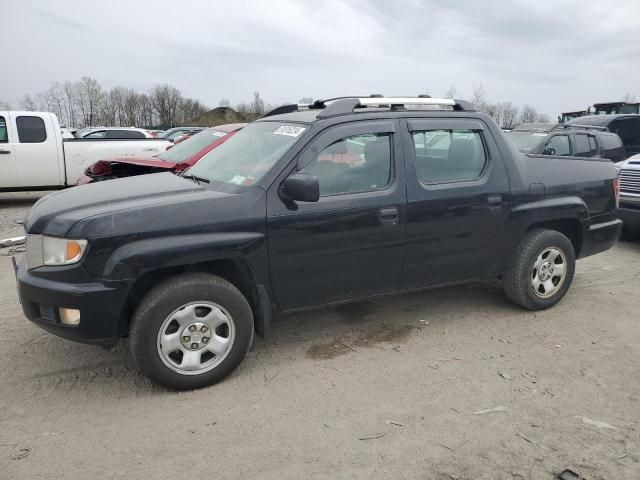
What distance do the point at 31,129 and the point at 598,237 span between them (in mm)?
10387

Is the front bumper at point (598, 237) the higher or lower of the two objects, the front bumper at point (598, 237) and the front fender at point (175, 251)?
the lower

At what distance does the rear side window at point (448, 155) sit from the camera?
405cm

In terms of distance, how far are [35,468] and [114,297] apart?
38.5 inches

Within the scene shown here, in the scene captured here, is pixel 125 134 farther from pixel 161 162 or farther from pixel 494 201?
pixel 494 201

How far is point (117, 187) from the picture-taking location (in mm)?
3826

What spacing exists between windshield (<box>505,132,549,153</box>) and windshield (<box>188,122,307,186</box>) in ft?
21.7

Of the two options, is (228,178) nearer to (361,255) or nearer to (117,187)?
(117,187)

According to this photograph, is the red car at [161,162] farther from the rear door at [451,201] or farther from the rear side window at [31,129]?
the rear side window at [31,129]

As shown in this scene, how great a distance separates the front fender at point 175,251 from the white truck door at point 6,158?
8630 mm

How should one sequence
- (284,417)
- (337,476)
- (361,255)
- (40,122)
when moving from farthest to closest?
(40,122)
(361,255)
(284,417)
(337,476)

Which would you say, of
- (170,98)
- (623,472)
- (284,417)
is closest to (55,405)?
(284,417)

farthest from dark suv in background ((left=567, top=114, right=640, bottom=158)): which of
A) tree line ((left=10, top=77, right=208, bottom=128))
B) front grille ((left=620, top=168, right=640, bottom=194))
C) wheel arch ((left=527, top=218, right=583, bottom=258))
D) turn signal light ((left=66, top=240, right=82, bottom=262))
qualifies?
tree line ((left=10, top=77, right=208, bottom=128))

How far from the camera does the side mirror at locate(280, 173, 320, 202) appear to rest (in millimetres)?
3355

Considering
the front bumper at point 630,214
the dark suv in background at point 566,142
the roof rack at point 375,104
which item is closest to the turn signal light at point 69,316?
the roof rack at point 375,104
